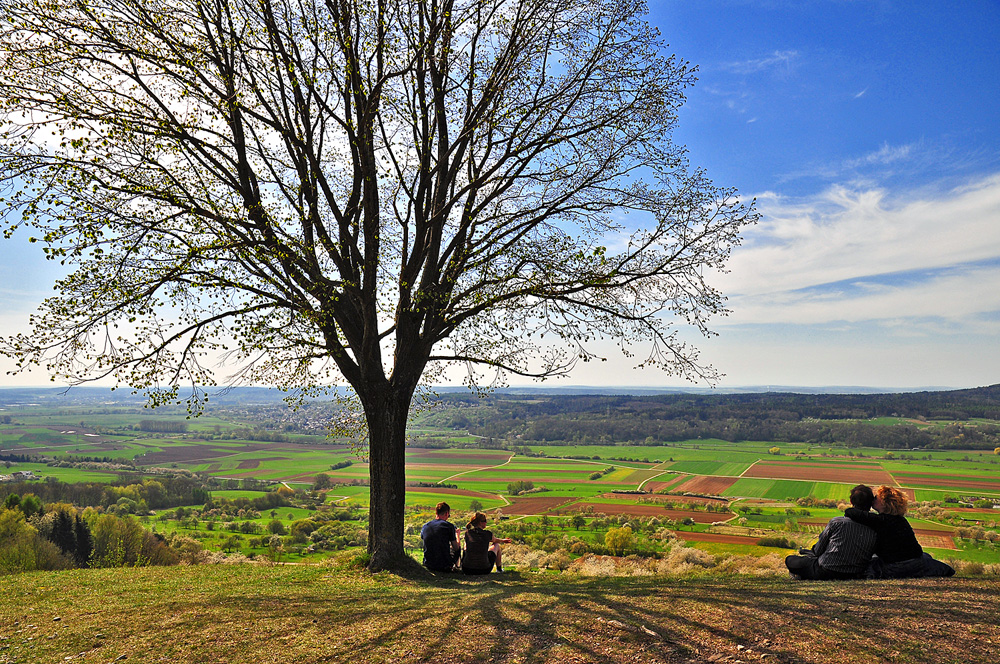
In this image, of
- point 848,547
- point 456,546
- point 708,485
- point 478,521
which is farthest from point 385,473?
point 708,485

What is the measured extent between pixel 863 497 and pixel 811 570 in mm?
1368

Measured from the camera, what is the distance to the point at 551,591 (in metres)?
6.52

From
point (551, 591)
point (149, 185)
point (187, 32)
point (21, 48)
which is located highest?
point (187, 32)

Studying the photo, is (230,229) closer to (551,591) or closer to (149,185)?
(149,185)

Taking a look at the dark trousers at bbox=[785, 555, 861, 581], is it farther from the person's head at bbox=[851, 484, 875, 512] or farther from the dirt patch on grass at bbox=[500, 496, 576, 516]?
the dirt patch on grass at bbox=[500, 496, 576, 516]

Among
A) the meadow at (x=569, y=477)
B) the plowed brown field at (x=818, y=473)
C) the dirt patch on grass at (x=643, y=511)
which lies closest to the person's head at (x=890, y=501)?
the meadow at (x=569, y=477)

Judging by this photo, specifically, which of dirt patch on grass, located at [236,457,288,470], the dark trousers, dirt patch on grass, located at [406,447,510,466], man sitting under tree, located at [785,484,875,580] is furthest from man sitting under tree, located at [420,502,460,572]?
dirt patch on grass, located at [236,457,288,470]

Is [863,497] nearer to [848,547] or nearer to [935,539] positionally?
[848,547]

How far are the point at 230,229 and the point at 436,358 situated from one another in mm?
4502

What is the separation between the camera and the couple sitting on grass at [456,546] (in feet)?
29.7

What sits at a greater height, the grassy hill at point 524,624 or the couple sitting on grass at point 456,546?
the grassy hill at point 524,624

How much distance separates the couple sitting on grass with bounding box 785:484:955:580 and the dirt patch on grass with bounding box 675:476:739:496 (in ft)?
81.5

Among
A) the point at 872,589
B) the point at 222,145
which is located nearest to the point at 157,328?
the point at 222,145

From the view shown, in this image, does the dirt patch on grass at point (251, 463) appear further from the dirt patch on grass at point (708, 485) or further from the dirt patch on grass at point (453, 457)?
the dirt patch on grass at point (708, 485)
